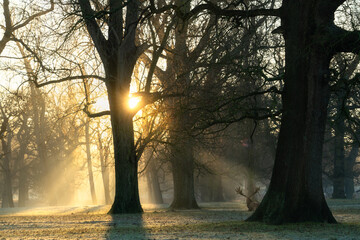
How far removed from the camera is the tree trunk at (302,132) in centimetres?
1129

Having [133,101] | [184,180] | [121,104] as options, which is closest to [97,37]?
[121,104]

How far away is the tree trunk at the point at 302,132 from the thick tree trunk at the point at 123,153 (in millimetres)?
7018

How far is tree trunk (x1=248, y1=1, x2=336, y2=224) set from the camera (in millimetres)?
11289

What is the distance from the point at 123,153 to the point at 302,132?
7.97 metres

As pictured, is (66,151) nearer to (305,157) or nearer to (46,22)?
(46,22)

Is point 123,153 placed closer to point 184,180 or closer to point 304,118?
point 184,180

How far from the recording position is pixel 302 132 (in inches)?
448

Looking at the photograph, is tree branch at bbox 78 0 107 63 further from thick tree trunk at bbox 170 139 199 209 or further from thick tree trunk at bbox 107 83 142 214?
thick tree trunk at bbox 170 139 199 209

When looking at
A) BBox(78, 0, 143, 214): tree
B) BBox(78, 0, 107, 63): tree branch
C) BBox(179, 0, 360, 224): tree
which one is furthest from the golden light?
BBox(179, 0, 360, 224): tree

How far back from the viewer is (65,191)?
5641 cm

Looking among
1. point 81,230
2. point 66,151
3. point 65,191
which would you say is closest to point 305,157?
point 81,230

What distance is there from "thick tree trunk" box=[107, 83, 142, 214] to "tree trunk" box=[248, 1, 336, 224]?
276 inches

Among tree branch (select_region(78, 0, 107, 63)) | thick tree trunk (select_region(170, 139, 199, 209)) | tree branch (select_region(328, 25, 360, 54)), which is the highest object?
tree branch (select_region(78, 0, 107, 63))

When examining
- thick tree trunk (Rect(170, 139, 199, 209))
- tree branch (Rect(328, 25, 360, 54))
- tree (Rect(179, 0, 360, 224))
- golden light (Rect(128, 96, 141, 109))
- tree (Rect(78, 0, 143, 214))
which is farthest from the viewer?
thick tree trunk (Rect(170, 139, 199, 209))
